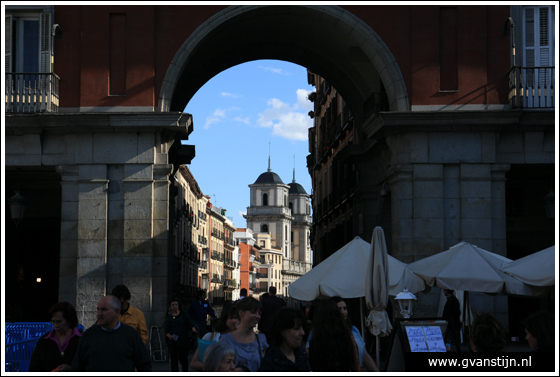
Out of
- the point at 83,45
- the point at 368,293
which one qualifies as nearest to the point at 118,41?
the point at 83,45

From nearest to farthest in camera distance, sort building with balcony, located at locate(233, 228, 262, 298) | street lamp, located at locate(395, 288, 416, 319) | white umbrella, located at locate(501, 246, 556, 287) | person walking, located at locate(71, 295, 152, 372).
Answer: person walking, located at locate(71, 295, 152, 372) → white umbrella, located at locate(501, 246, 556, 287) → street lamp, located at locate(395, 288, 416, 319) → building with balcony, located at locate(233, 228, 262, 298)

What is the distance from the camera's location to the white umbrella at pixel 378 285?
12984 mm

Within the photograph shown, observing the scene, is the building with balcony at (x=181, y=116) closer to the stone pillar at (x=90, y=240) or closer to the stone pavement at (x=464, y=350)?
the stone pillar at (x=90, y=240)

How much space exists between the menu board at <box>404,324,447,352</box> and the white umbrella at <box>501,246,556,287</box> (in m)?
2.13

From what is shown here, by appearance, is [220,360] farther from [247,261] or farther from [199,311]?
[247,261]

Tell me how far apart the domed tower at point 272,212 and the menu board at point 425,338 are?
6374 inches

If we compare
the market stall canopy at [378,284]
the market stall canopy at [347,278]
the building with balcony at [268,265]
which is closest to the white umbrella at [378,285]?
the market stall canopy at [378,284]

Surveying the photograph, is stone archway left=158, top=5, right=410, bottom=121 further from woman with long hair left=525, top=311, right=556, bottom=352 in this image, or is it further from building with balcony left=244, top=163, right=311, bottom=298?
building with balcony left=244, top=163, right=311, bottom=298

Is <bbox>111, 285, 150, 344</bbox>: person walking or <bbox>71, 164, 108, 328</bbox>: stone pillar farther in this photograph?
<bbox>71, 164, 108, 328</bbox>: stone pillar

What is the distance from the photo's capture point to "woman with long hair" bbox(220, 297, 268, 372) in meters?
7.55

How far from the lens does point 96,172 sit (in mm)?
19984

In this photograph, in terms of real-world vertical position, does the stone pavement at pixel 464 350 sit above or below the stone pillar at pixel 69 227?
below

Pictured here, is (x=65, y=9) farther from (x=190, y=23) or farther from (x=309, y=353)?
(x=309, y=353)

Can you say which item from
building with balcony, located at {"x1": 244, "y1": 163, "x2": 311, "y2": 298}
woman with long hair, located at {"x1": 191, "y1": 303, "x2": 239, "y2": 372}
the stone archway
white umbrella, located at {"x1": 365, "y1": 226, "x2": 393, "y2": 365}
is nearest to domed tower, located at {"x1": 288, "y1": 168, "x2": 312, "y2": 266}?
building with balcony, located at {"x1": 244, "y1": 163, "x2": 311, "y2": 298}
